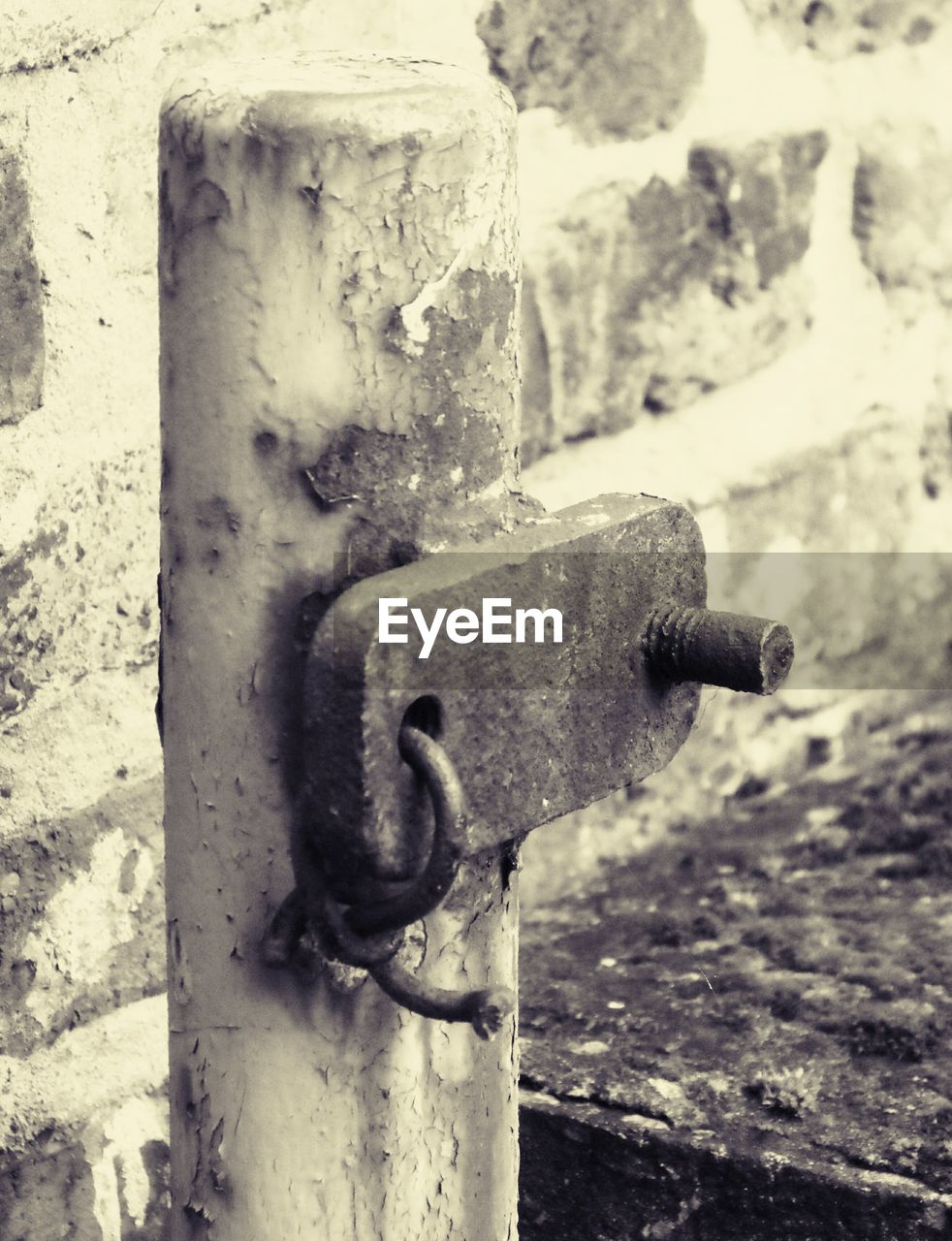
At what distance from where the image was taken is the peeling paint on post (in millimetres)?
507

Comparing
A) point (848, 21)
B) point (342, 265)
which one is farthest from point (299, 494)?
point (848, 21)

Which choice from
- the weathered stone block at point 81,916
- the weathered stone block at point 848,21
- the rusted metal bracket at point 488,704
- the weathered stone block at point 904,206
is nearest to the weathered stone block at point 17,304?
the weathered stone block at point 81,916

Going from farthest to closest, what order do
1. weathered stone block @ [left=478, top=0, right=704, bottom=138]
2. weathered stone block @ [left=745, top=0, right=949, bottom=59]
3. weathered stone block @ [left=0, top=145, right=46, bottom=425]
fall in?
weathered stone block @ [left=745, top=0, right=949, bottom=59]
weathered stone block @ [left=478, top=0, right=704, bottom=138]
weathered stone block @ [left=0, top=145, right=46, bottom=425]

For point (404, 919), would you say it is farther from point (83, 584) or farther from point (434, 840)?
point (83, 584)

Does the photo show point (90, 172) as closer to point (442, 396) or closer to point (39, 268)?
point (39, 268)

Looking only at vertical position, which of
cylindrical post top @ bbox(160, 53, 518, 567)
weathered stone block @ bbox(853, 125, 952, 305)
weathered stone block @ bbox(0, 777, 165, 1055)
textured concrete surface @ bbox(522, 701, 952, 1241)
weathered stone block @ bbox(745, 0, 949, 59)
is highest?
weathered stone block @ bbox(745, 0, 949, 59)

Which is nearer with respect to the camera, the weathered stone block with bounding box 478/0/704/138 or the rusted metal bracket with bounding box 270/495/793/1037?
the rusted metal bracket with bounding box 270/495/793/1037

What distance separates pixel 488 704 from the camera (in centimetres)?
53

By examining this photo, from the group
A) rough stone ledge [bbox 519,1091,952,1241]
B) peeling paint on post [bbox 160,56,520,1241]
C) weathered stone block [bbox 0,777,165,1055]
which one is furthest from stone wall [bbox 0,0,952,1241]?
peeling paint on post [bbox 160,56,520,1241]

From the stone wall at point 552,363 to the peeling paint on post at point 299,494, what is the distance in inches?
12.5

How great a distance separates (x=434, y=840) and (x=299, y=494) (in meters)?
0.11

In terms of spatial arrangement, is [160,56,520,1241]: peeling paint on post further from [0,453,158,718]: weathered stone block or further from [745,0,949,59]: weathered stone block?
[745,0,949,59]: weathered stone block

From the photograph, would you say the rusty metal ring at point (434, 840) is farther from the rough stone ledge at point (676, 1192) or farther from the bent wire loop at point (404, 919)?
the rough stone ledge at point (676, 1192)

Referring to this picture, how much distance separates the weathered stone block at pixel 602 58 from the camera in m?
1.08
